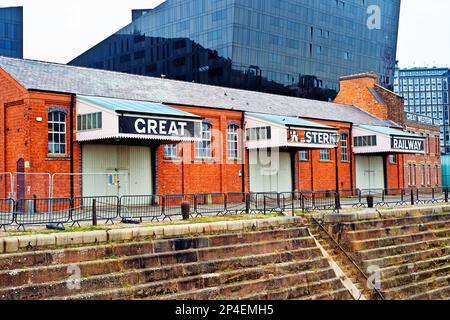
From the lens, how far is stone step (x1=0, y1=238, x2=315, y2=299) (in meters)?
11.9

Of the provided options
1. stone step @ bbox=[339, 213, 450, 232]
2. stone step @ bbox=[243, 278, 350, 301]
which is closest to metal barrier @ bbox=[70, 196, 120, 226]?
A: stone step @ bbox=[243, 278, 350, 301]

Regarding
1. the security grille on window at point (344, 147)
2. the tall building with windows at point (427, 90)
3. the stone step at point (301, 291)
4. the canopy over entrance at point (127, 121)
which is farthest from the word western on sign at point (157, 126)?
the tall building with windows at point (427, 90)

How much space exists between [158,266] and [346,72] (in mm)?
80350

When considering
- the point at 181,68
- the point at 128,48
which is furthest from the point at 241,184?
the point at 128,48

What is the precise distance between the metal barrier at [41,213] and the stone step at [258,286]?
466 cm

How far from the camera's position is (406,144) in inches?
1649

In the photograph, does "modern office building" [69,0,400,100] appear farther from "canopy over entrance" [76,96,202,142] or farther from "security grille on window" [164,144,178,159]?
"canopy over entrance" [76,96,202,142]

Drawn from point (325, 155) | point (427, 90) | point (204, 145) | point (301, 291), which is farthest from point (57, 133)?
point (427, 90)

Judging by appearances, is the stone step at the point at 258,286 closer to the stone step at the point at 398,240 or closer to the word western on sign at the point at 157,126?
the stone step at the point at 398,240

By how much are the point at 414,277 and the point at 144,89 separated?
58.7 ft

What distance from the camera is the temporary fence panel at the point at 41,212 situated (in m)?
16.4

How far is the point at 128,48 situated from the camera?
85938 mm

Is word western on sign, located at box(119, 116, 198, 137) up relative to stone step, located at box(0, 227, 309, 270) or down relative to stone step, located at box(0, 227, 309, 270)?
up

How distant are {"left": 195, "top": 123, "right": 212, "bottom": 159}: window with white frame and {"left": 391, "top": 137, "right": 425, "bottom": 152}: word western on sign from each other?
15236 millimetres
